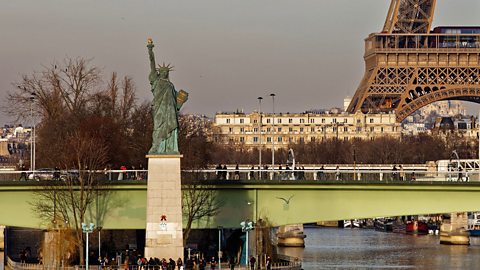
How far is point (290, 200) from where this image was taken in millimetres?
68500

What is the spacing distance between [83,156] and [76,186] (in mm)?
7290

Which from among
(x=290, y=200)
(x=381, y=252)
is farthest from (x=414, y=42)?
(x=290, y=200)

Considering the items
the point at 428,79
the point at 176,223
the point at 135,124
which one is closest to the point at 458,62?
the point at 428,79

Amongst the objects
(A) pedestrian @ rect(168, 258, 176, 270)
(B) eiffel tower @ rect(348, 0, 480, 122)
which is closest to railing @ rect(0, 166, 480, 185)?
(A) pedestrian @ rect(168, 258, 176, 270)

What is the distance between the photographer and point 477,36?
17775 cm

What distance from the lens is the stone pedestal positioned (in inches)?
2507

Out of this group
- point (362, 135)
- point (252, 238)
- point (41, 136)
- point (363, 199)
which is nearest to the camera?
point (363, 199)

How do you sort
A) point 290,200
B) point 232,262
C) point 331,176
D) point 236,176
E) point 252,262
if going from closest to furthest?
1. point 252,262
2. point 290,200
3. point 232,262
4. point 236,176
5. point 331,176

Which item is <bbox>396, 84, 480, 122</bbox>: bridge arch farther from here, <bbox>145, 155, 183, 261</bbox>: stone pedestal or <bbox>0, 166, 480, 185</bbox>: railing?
<bbox>145, 155, 183, 261</bbox>: stone pedestal

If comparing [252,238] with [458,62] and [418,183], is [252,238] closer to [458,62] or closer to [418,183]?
[418,183]

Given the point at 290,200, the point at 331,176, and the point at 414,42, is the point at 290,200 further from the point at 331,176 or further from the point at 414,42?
the point at 414,42

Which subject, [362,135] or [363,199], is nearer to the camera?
[363,199]

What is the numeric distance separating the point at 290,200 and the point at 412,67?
97004 mm

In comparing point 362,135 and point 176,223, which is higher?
point 362,135
